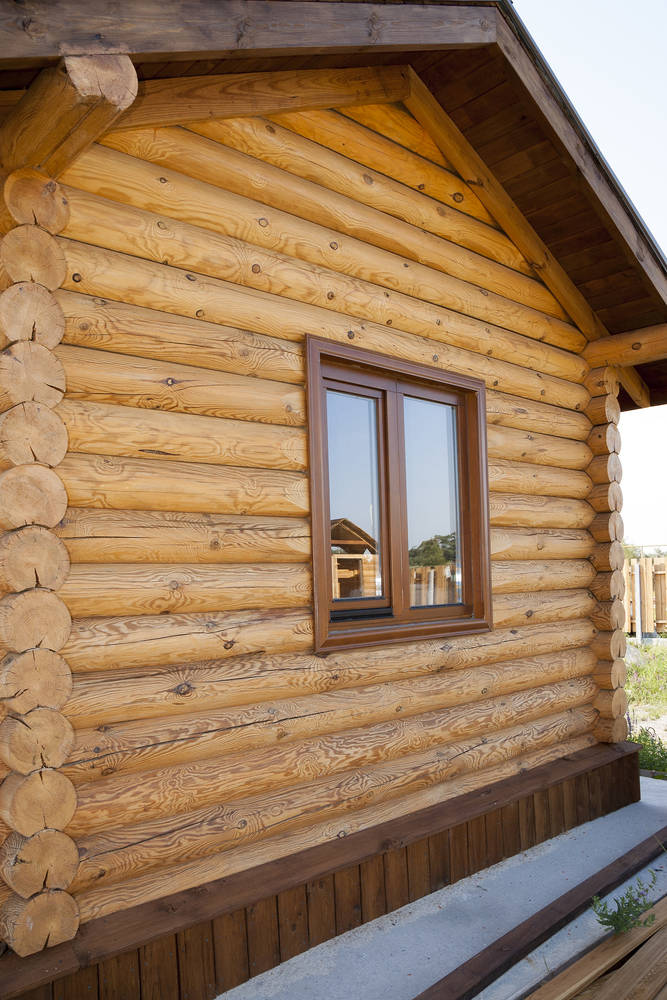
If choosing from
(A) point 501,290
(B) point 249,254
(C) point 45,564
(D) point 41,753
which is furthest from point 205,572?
(A) point 501,290

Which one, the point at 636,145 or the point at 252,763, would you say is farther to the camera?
the point at 636,145

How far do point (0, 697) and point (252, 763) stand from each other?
47.0 inches

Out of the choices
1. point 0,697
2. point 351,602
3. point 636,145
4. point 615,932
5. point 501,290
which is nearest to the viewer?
point 0,697

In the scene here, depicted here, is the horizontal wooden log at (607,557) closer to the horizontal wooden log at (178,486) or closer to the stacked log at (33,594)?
the horizontal wooden log at (178,486)

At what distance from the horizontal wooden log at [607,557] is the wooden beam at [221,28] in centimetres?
366


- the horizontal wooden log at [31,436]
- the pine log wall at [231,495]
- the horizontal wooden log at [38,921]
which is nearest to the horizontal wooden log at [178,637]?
the pine log wall at [231,495]

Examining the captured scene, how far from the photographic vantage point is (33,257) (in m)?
2.76

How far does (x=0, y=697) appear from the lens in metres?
2.54

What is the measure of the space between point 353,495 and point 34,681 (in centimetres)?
198

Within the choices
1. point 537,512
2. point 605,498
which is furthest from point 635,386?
point 537,512

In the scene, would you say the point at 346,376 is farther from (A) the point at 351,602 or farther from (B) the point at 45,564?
(B) the point at 45,564

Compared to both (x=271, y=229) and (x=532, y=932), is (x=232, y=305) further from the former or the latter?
(x=532, y=932)

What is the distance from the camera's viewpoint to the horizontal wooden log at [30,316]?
2670 millimetres

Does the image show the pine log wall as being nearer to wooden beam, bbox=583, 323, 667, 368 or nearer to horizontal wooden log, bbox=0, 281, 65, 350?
horizontal wooden log, bbox=0, 281, 65, 350
